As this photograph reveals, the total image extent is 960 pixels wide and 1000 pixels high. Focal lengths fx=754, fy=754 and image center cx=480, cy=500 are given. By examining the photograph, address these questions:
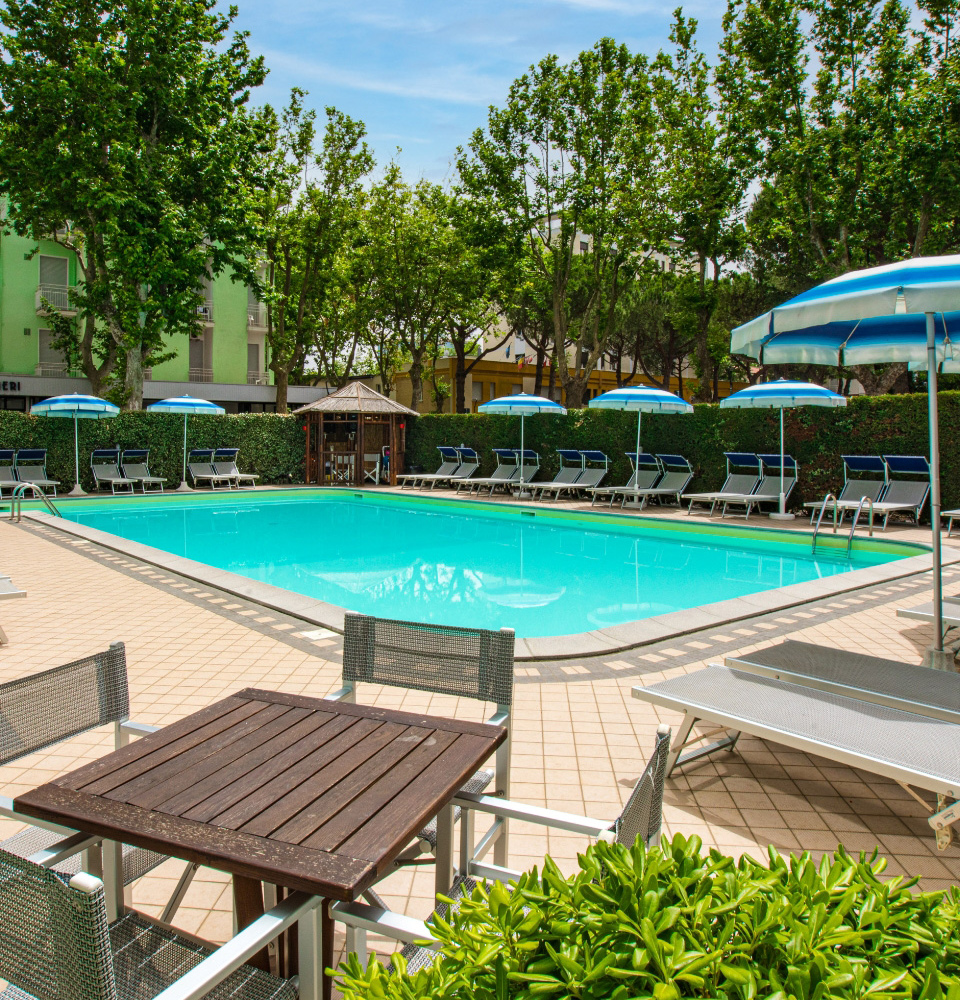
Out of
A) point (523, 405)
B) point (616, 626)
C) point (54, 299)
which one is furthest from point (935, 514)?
point (54, 299)

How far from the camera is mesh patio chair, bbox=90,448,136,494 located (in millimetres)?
18109

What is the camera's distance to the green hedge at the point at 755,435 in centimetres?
1270

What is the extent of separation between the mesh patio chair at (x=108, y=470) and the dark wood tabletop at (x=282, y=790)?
1770 cm

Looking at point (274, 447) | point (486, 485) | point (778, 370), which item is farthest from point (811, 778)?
point (778, 370)

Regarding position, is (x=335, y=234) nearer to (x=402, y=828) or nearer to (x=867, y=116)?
(x=867, y=116)

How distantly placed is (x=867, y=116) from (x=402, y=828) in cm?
2195

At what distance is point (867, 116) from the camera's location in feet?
60.7

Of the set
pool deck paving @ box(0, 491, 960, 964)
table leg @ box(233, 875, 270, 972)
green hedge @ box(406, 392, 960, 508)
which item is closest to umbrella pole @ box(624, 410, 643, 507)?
green hedge @ box(406, 392, 960, 508)

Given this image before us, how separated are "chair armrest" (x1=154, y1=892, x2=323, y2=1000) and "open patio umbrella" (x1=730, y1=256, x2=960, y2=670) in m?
3.63

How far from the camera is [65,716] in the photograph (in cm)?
224

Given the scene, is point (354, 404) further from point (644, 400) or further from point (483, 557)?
point (483, 557)

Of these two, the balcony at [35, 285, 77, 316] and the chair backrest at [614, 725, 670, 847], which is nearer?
the chair backrest at [614, 725, 670, 847]

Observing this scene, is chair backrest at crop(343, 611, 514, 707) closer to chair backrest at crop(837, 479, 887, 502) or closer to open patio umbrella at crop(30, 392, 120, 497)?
chair backrest at crop(837, 479, 887, 502)

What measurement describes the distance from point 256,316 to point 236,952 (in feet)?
118
